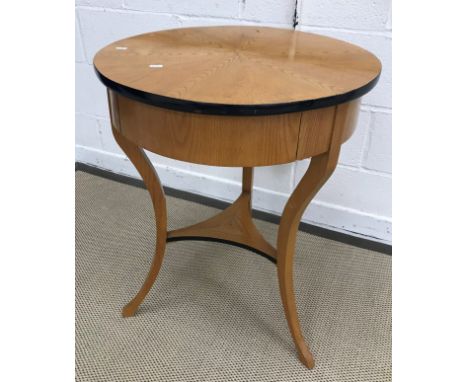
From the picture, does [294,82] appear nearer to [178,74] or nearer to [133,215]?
[178,74]

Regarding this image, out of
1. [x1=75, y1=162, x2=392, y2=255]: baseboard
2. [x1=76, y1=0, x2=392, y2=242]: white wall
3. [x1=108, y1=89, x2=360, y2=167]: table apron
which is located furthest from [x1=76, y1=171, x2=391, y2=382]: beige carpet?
[x1=108, y1=89, x2=360, y2=167]: table apron

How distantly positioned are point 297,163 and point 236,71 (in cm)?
78

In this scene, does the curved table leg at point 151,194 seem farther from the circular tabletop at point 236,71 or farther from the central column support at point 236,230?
the circular tabletop at point 236,71

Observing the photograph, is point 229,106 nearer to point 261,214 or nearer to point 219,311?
point 219,311

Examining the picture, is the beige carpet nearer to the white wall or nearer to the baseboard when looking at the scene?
the baseboard

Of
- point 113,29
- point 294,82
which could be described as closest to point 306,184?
point 294,82

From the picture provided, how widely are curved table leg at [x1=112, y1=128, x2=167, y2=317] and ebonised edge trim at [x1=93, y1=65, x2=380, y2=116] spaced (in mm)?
230

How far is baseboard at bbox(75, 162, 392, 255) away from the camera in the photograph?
155 centimetres

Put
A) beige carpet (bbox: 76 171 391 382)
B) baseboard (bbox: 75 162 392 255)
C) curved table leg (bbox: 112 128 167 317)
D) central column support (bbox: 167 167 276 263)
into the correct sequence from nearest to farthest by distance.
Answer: curved table leg (bbox: 112 128 167 317) → beige carpet (bbox: 76 171 391 382) → central column support (bbox: 167 167 276 263) → baseboard (bbox: 75 162 392 255)

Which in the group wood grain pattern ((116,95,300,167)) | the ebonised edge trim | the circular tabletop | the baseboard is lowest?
the baseboard

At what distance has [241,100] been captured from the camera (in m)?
Answer: 0.69

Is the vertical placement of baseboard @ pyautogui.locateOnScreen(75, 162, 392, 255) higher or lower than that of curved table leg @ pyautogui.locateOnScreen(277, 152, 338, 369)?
lower

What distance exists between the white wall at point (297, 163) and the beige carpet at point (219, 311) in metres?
0.14

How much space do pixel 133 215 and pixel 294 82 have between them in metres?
1.12
